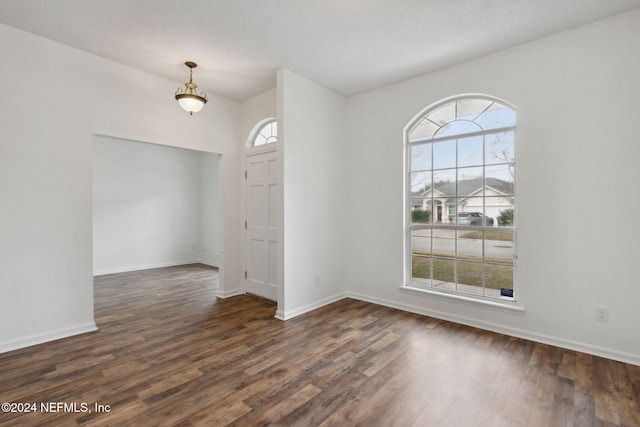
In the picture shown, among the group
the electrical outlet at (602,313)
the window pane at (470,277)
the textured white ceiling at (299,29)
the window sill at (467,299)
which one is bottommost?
the window sill at (467,299)

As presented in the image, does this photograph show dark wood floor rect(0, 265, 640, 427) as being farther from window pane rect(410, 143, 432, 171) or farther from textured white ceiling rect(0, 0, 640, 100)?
textured white ceiling rect(0, 0, 640, 100)

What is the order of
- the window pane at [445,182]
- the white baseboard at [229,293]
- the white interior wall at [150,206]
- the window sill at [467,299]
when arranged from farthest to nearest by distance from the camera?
1. the white interior wall at [150,206]
2. the white baseboard at [229,293]
3. the window pane at [445,182]
4. the window sill at [467,299]

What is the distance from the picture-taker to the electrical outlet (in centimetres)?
273

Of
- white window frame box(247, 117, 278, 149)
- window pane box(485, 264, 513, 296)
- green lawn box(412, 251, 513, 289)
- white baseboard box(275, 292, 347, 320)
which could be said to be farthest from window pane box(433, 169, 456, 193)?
white window frame box(247, 117, 278, 149)

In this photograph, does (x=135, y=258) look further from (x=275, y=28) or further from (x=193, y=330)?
(x=275, y=28)

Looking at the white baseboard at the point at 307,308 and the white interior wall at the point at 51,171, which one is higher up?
the white interior wall at the point at 51,171

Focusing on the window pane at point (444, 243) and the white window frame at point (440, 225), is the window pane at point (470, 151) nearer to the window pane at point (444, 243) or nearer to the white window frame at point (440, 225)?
the white window frame at point (440, 225)

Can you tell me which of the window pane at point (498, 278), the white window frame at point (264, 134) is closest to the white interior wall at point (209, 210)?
the white window frame at point (264, 134)

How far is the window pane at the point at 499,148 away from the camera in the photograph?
3.32m

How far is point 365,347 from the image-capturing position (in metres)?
2.96

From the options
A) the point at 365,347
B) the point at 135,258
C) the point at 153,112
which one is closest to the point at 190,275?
the point at 135,258

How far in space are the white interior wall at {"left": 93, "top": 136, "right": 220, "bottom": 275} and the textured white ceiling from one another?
363 cm

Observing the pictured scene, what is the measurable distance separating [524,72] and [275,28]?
2623 millimetres

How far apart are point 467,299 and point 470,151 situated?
5.78 ft
